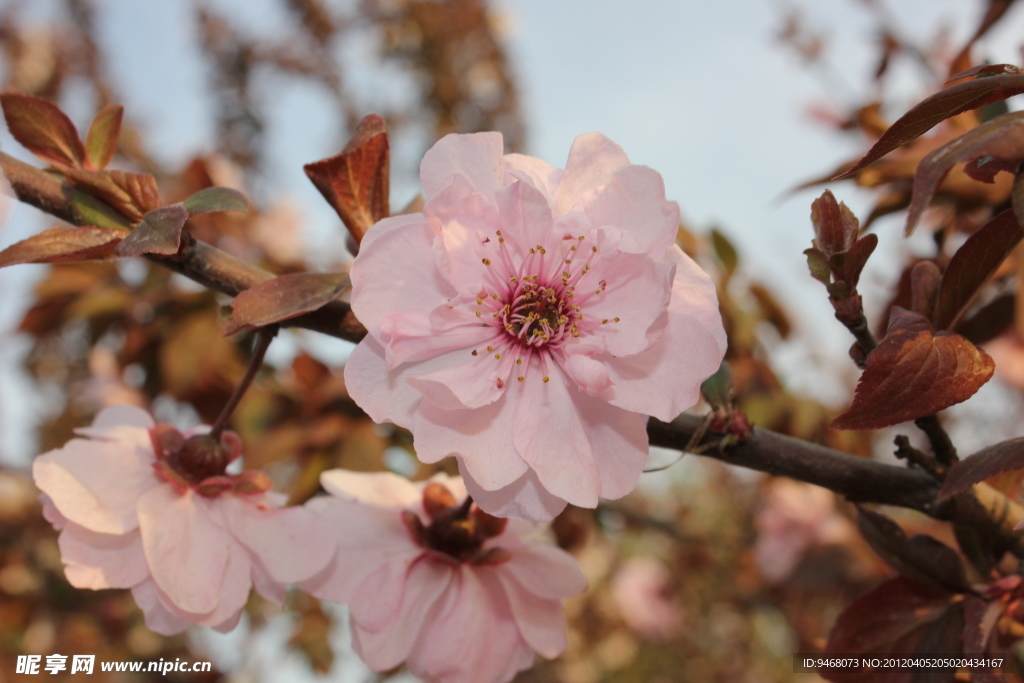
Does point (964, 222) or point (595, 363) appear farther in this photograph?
point (964, 222)

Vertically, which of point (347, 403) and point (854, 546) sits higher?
point (854, 546)

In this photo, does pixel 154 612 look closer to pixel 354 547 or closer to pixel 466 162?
pixel 354 547

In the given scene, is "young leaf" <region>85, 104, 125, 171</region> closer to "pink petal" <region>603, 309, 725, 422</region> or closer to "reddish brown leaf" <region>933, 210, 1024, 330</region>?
"pink petal" <region>603, 309, 725, 422</region>

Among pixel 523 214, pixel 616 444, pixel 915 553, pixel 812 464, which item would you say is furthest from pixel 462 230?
pixel 915 553

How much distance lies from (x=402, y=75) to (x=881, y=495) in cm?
298

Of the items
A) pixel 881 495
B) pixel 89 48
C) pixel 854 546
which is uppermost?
pixel 89 48

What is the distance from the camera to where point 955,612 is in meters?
0.49

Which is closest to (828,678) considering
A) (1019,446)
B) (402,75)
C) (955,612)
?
(955,612)

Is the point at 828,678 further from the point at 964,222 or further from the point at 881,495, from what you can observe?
the point at 964,222

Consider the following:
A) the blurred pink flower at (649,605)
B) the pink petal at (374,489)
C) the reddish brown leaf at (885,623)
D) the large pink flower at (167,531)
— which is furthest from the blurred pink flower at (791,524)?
the large pink flower at (167,531)

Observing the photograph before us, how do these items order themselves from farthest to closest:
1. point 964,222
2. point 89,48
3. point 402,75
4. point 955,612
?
point 402,75, point 89,48, point 964,222, point 955,612

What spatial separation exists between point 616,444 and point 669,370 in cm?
5

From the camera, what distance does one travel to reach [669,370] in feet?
1.24

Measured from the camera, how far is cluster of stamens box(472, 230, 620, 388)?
0.41 m
